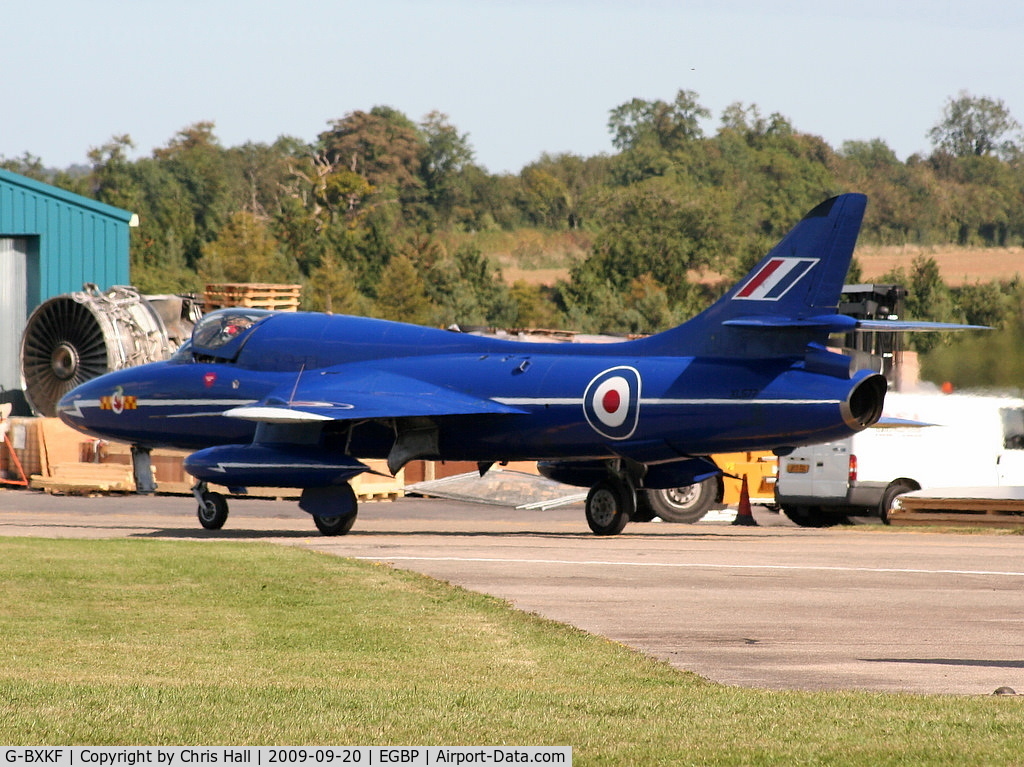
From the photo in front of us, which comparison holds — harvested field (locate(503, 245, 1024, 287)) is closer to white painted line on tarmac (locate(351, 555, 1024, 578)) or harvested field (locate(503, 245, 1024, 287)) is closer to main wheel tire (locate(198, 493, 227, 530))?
main wheel tire (locate(198, 493, 227, 530))

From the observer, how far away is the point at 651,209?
3669 inches

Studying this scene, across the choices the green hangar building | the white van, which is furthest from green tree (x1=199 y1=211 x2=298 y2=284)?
the white van

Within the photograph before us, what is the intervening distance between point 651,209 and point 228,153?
168 ft

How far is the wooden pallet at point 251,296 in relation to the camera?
36.1 m

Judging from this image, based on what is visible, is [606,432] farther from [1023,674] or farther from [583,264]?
[583,264]

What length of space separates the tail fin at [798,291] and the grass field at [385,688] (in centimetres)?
745

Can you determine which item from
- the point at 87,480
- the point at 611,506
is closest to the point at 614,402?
the point at 611,506

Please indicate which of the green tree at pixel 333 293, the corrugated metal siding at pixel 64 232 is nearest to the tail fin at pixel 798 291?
the corrugated metal siding at pixel 64 232

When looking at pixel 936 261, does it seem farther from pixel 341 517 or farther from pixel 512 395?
pixel 341 517

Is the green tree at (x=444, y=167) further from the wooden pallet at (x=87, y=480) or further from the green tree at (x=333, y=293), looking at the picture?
the wooden pallet at (x=87, y=480)

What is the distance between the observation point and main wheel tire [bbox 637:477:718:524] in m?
25.9

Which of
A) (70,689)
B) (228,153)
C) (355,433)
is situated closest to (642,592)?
(70,689)

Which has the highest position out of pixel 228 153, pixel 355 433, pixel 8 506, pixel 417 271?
pixel 228 153

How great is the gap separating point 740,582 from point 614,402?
5.98 metres
